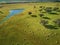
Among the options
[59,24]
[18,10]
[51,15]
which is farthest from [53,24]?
[18,10]

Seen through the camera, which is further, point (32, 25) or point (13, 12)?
point (13, 12)

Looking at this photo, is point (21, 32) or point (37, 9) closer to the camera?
point (21, 32)

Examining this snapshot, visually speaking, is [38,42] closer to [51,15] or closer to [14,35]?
[14,35]

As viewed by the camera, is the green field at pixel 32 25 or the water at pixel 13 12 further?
the water at pixel 13 12

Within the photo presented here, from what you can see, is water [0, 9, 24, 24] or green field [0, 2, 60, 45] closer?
green field [0, 2, 60, 45]

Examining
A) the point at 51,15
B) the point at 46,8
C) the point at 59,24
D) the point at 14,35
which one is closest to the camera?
the point at 14,35

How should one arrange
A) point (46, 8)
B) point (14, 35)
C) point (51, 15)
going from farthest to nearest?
1. point (46, 8)
2. point (51, 15)
3. point (14, 35)

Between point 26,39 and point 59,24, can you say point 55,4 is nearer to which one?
point 59,24

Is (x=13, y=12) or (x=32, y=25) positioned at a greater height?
(x=13, y=12)
